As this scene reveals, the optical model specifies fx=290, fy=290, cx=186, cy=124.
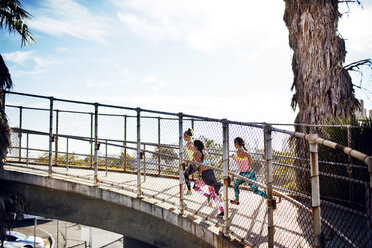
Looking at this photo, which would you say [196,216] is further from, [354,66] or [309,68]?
[354,66]

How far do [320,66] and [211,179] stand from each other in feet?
18.8

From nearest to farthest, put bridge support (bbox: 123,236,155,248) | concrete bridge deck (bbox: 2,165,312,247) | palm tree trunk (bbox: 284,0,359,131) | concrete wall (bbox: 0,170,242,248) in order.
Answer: concrete bridge deck (bbox: 2,165,312,247)
concrete wall (bbox: 0,170,242,248)
bridge support (bbox: 123,236,155,248)
palm tree trunk (bbox: 284,0,359,131)

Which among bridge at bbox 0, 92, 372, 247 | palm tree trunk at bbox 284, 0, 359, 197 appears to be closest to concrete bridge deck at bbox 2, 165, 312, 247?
bridge at bbox 0, 92, 372, 247

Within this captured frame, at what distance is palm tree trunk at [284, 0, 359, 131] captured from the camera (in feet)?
28.7

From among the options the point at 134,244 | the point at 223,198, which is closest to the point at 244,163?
the point at 223,198

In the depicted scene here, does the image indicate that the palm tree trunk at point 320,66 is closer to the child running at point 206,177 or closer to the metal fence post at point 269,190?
the child running at point 206,177

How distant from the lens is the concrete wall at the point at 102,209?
594 cm

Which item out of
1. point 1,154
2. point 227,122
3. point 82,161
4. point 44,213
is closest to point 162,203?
point 227,122

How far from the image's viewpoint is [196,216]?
539 centimetres

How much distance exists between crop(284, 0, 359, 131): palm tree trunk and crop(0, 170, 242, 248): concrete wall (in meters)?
5.56

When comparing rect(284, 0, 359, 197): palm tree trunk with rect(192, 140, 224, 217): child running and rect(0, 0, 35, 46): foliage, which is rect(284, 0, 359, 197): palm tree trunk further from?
rect(0, 0, 35, 46): foliage

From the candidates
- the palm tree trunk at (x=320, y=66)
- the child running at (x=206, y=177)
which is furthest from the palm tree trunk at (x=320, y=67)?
the child running at (x=206, y=177)

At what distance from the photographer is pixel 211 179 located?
218 inches

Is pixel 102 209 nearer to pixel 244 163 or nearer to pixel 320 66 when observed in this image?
pixel 244 163
